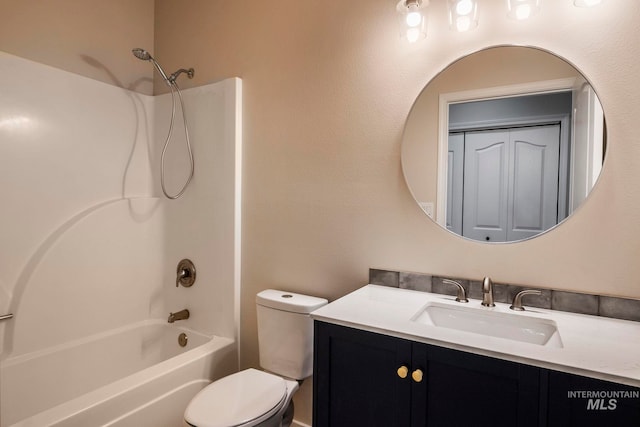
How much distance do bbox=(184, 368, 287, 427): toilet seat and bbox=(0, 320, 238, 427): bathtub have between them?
0.92 feet

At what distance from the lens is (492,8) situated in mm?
1399

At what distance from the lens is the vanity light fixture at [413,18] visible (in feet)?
4.79

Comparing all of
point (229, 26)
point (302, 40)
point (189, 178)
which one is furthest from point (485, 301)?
point (229, 26)

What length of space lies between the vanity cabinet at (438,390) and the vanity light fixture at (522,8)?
1.23m

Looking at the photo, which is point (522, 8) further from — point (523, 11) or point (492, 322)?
point (492, 322)

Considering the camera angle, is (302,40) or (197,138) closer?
(302,40)

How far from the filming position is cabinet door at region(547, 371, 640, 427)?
0.83 metres

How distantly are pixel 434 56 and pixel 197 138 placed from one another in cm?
146

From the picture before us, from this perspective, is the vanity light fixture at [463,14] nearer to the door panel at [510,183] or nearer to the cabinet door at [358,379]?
the door panel at [510,183]

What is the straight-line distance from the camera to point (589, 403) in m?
0.87

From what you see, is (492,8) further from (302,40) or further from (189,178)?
(189,178)

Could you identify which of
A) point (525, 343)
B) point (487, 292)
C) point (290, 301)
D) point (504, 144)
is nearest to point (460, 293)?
point (487, 292)

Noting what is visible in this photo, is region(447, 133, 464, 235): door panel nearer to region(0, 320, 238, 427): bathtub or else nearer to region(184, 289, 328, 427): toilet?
region(184, 289, 328, 427): toilet

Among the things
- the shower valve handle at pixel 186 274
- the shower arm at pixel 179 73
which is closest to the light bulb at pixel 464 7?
the shower arm at pixel 179 73
